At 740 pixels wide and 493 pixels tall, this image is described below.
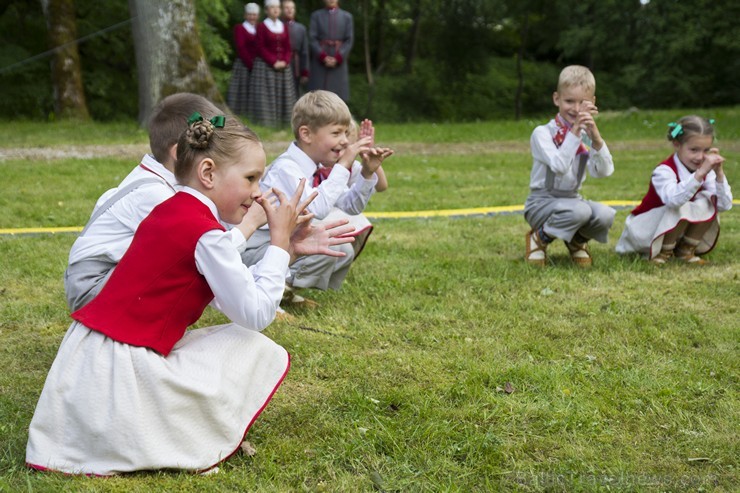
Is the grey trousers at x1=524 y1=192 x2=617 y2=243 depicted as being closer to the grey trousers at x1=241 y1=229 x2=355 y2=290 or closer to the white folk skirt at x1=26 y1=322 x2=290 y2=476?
the grey trousers at x1=241 y1=229 x2=355 y2=290


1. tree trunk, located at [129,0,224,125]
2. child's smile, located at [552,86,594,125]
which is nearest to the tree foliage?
tree trunk, located at [129,0,224,125]

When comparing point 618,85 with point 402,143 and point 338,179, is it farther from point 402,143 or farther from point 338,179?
point 338,179

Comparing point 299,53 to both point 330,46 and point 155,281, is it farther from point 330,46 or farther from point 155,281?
point 155,281

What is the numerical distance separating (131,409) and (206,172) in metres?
0.81

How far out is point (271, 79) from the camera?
14.9 m

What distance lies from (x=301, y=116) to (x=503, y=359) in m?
1.79

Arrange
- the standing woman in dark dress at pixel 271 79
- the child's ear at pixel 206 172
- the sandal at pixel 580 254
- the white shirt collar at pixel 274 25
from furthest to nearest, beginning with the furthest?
1. the standing woman in dark dress at pixel 271 79
2. the white shirt collar at pixel 274 25
3. the sandal at pixel 580 254
4. the child's ear at pixel 206 172

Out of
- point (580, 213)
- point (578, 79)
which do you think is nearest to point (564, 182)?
point (580, 213)

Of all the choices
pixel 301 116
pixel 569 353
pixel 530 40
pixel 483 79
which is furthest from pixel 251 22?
pixel 530 40

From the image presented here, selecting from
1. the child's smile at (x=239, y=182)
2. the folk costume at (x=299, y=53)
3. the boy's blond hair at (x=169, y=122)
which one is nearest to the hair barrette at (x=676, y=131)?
the boy's blond hair at (x=169, y=122)

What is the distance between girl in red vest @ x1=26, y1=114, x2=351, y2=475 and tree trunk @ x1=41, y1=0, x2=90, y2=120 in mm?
14903

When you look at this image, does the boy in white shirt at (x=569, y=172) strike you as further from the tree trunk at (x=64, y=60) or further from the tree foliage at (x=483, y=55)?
the tree foliage at (x=483, y=55)

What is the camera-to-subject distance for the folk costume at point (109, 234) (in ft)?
11.9

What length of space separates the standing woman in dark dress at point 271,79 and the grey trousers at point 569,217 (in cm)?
910
